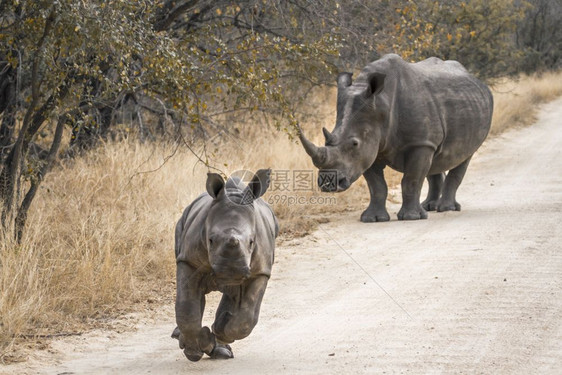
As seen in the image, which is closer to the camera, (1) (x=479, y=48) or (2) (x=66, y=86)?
(2) (x=66, y=86)

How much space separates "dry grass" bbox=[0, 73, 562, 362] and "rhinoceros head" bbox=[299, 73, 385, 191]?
71 centimetres

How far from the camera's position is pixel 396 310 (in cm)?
727

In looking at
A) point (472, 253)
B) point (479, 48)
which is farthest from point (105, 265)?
point (479, 48)

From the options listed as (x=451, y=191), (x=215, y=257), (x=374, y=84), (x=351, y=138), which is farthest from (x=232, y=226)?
(x=451, y=191)

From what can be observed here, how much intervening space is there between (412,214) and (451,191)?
1.03 metres

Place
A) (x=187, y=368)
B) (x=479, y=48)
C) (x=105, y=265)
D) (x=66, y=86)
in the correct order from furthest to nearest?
(x=479, y=48) < (x=66, y=86) < (x=105, y=265) < (x=187, y=368)

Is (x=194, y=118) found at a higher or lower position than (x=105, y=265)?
higher

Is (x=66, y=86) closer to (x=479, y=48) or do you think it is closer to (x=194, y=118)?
(x=194, y=118)

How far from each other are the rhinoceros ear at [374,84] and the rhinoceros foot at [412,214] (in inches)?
57.0

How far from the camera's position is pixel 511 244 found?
948 centimetres

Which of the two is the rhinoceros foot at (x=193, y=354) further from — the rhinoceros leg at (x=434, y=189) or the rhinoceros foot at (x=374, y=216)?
the rhinoceros leg at (x=434, y=189)

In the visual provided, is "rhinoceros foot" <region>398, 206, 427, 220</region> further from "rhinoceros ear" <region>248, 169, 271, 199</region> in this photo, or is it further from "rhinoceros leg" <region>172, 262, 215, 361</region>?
"rhinoceros ear" <region>248, 169, 271, 199</region>

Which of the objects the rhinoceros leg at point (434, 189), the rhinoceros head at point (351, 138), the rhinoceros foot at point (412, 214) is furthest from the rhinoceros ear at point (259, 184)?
the rhinoceros leg at point (434, 189)

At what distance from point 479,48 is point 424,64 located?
11.2 m
